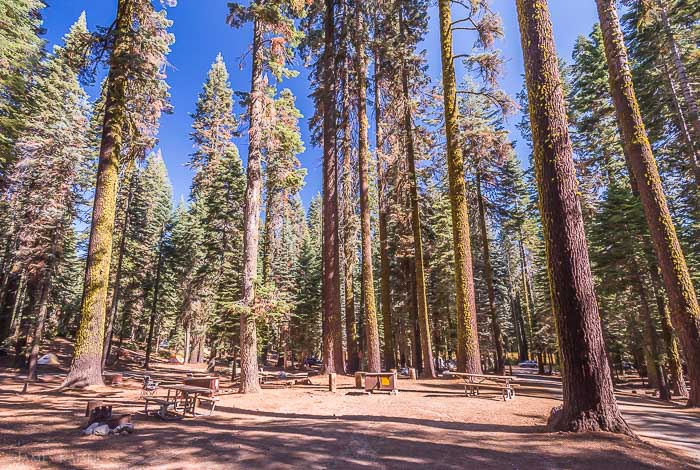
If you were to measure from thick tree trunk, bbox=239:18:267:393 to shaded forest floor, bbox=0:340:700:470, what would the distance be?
233cm

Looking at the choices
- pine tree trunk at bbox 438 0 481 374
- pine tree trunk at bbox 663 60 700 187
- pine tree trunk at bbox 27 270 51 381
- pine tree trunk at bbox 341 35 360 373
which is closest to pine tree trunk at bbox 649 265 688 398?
pine tree trunk at bbox 663 60 700 187

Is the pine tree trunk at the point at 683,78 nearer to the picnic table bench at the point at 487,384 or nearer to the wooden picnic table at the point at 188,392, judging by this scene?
the picnic table bench at the point at 487,384

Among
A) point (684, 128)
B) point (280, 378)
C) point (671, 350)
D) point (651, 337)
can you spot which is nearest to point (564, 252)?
point (671, 350)

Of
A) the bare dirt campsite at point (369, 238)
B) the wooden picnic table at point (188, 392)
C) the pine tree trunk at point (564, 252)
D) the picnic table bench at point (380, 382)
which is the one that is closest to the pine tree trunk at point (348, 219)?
the bare dirt campsite at point (369, 238)

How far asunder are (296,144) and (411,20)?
33.6 ft

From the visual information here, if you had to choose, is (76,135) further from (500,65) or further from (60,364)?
(500,65)

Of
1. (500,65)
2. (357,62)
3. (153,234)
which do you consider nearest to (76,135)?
(153,234)

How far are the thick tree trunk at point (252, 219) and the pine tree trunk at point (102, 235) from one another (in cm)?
491

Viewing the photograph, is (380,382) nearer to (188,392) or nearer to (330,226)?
(188,392)

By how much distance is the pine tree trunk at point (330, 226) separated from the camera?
15.7m

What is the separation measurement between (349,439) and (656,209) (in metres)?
10.2

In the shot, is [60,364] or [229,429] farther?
[60,364]

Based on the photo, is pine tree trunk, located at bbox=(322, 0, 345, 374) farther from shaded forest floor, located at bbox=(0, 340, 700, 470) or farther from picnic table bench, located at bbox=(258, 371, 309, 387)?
shaded forest floor, located at bbox=(0, 340, 700, 470)

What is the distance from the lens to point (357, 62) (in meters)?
18.3
